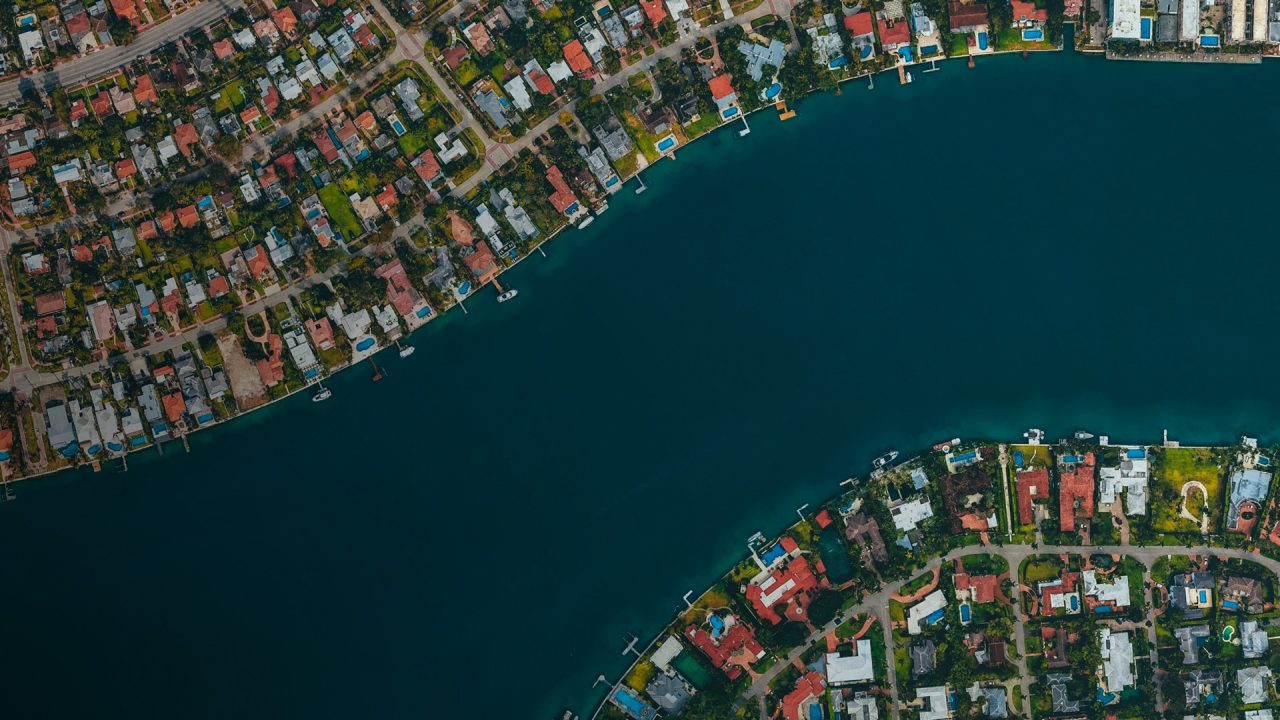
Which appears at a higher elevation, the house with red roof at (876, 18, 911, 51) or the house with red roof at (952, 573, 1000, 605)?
the house with red roof at (876, 18, 911, 51)

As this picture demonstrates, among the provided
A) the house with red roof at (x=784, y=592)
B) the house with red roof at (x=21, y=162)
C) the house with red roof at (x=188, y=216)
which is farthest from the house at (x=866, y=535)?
the house with red roof at (x=21, y=162)

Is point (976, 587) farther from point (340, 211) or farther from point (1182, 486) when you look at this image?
point (340, 211)

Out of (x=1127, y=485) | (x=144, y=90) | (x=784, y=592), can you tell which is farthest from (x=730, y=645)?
(x=144, y=90)

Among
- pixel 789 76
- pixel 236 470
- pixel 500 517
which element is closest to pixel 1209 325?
pixel 789 76

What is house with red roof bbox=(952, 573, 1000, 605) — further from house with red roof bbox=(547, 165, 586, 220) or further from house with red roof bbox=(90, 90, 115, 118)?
house with red roof bbox=(90, 90, 115, 118)

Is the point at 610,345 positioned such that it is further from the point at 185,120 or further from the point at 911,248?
the point at 185,120

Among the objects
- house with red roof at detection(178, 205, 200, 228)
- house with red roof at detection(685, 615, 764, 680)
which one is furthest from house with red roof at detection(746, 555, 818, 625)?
house with red roof at detection(178, 205, 200, 228)

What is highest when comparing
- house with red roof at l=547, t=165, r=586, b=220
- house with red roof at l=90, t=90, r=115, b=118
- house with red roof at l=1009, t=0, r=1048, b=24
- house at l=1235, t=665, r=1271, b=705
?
house with red roof at l=90, t=90, r=115, b=118
